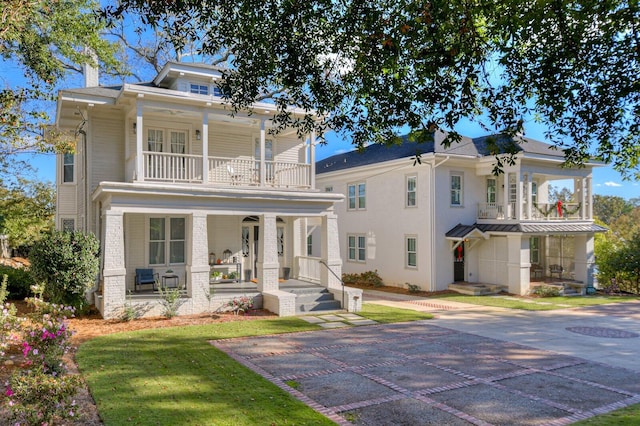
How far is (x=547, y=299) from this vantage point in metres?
19.8

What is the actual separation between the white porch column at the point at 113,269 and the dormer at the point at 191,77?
18.8 feet

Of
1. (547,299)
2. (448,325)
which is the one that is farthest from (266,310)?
(547,299)

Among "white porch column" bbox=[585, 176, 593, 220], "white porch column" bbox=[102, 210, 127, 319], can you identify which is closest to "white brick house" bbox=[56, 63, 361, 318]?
"white porch column" bbox=[102, 210, 127, 319]

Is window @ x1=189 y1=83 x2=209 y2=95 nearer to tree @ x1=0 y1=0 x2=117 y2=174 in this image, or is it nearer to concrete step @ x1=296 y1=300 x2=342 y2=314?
tree @ x1=0 y1=0 x2=117 y2=174

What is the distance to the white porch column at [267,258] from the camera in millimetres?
15383

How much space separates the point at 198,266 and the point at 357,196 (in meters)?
13.1

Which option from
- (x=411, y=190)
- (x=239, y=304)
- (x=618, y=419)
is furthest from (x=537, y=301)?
(x=618, y=419)

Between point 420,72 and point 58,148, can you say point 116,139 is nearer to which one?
point 58,148

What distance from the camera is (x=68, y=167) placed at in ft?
58.2

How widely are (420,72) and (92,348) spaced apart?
8.92 meters

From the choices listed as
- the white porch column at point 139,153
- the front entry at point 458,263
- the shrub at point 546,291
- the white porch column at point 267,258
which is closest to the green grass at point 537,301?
the shrub at point 546,291

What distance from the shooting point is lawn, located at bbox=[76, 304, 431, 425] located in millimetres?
6277

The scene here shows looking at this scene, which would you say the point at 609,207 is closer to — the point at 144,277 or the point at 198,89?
the point at 198,89

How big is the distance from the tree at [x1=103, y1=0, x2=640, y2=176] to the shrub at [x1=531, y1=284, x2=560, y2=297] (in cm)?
1517
